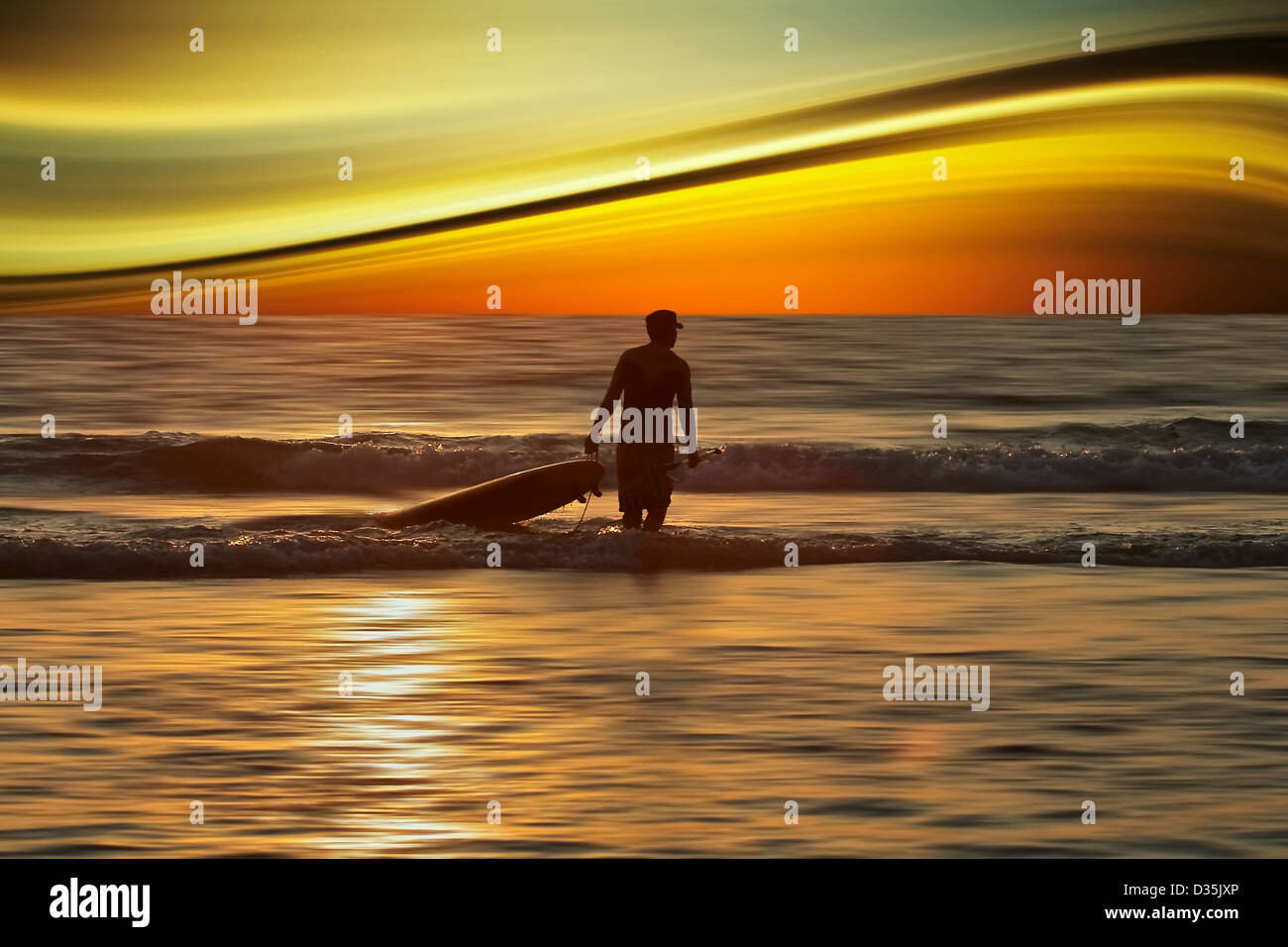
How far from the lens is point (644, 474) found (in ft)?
42.7

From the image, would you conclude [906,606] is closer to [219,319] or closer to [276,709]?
[276,709]

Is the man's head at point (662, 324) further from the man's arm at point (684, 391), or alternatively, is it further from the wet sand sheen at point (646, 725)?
the wet sand sheen at point (646, 725)

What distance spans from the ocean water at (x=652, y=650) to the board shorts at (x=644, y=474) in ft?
1.24

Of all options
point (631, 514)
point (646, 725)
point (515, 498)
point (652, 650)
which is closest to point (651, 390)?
point (631, 514)

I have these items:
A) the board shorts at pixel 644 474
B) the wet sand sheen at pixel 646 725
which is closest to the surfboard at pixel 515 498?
the board shorts at pixel 644 474

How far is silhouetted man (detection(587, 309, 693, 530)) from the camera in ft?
40.8

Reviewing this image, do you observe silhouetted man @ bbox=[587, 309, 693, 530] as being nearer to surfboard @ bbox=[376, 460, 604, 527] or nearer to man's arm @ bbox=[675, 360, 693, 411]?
man's arm @ bbox=[675, 360, 693, 411]

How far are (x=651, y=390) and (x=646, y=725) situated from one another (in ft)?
17.3

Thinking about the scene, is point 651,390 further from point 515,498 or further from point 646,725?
point 646,725

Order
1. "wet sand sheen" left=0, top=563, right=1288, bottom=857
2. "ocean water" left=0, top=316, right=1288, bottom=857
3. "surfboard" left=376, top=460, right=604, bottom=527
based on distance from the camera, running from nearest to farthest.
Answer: "wet sand sheen" left=0, top=563, right=1288, bottom=857, "ocean water" left=0, top=316, right=1288, bottom=857, "surfboard" left=376, top=460, right=604, bottom=527

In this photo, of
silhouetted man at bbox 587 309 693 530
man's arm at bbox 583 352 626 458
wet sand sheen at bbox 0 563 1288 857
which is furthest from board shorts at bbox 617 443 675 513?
wet sand sheen at bbox 0 563 1288 857

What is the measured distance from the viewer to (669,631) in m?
10.1

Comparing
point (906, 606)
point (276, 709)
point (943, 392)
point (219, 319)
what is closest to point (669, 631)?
point (906, 606)
